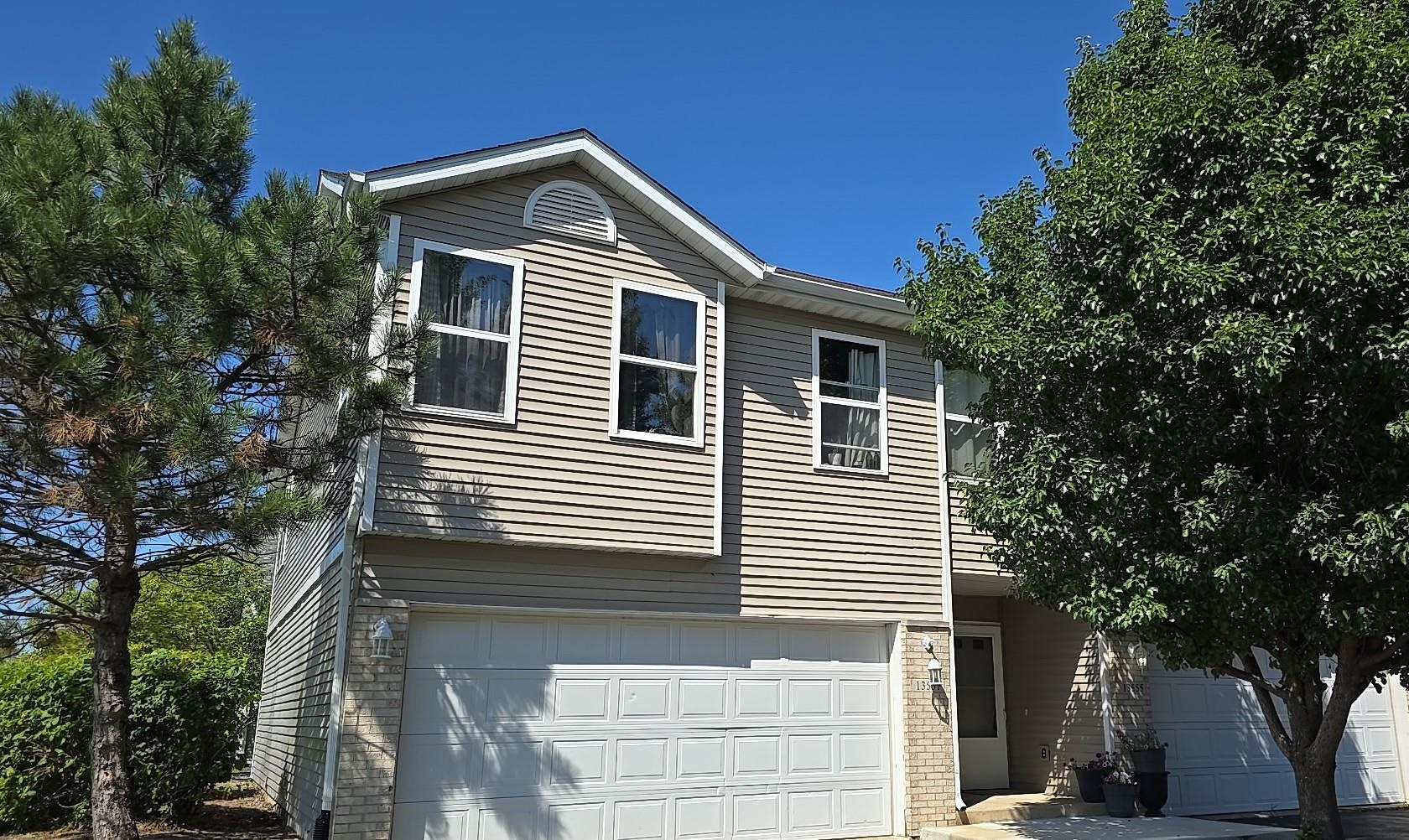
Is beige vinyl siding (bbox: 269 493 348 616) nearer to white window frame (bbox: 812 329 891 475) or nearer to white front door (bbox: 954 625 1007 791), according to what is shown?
white window frame (bbox: 812 329 891 475)

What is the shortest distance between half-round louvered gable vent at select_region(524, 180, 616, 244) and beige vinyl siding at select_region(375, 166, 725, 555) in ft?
0.28

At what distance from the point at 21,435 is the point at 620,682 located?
549 cm

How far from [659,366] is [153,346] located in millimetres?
4815

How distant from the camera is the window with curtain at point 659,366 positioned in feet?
34.8

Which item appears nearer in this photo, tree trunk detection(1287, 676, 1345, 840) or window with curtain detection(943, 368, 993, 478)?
tree trunk detection(1287, 676, 1345, 840)

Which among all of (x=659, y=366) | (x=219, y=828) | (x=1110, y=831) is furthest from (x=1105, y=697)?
(x=219, y=828)

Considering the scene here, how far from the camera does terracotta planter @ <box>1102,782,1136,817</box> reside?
11930 millimetres


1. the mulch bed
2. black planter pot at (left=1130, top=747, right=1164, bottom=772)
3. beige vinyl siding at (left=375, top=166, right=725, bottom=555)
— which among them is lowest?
the mulch bed

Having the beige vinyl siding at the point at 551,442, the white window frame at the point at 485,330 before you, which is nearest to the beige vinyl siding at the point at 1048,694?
the beige vinyl siding at the point at 551,442

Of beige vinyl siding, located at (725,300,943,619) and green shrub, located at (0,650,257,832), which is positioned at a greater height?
beige vinyl siding, located at (725,300,943,619)

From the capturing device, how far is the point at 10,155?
738cm

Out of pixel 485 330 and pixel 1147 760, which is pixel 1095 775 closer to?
pixel 1147 760

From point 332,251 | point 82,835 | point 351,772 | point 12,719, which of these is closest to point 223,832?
point 82,835

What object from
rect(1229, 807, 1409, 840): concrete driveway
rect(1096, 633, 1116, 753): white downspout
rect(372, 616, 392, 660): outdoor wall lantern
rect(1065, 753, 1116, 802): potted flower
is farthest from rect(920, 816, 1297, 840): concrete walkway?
rect(372, 616, 392, 660): outdoor wall lantern
